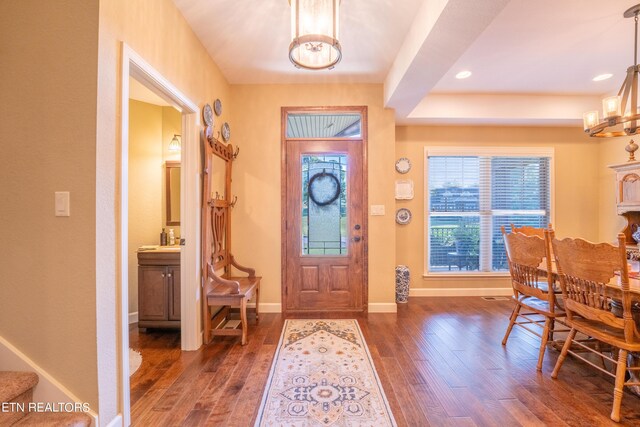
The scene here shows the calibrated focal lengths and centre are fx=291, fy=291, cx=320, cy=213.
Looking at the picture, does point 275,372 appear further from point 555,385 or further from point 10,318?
point 555,385

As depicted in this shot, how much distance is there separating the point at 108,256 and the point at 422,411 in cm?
210

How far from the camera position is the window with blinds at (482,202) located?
4.60 m

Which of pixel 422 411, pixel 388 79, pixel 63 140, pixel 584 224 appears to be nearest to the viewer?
pixel 63 140

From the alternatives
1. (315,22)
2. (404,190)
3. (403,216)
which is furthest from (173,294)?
(404,190)

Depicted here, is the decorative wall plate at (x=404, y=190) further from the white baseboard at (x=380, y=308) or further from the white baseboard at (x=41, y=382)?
the white baseboard at (x=41, y=382)

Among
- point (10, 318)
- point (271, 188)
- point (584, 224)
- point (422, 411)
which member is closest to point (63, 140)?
point (10, 318)

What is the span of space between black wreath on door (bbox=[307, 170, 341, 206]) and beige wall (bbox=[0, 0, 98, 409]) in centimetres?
251

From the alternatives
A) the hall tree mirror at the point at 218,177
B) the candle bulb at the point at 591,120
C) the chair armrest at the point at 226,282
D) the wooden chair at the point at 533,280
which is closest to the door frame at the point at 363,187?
the hall tree mirror at the point at 218,177

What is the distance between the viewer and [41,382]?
1537 mm

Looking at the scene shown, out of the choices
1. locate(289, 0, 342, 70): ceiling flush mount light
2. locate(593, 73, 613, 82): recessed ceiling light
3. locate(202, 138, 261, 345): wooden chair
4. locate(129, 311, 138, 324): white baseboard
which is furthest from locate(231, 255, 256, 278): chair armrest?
locate(593, 73, 613, 82): recessed ceiling light

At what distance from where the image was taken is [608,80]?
370 cm

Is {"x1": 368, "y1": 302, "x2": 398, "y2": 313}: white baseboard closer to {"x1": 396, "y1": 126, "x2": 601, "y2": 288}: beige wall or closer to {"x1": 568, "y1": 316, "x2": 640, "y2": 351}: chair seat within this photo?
{"x1": 396, "y1": 126, "x2": 601, "y2": 288}: beige wall

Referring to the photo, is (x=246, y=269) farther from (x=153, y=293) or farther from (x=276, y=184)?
(x=276, y=184)

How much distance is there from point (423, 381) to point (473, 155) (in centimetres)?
362
